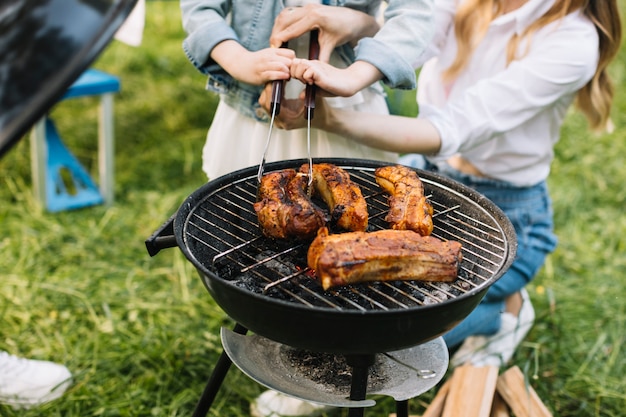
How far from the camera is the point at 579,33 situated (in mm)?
2717

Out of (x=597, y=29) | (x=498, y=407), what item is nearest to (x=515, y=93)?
(x=597, y=29)

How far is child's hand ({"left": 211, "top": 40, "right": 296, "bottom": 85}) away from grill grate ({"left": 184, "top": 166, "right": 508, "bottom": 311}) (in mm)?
349

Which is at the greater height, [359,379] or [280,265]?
[280,265]

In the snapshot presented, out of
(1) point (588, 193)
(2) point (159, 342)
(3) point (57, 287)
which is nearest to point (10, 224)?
(3) point (57, 287)

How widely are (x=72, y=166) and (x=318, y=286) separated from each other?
334 cm

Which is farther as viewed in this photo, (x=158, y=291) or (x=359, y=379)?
(x=158, y=291)

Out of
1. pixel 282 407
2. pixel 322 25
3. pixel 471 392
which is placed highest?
pixel 322 25

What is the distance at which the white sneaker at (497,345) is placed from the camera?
3.11m

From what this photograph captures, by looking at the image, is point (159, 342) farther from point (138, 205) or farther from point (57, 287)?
point (138, 205)

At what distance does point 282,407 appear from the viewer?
9.14 feet

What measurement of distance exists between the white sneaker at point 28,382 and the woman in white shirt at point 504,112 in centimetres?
162

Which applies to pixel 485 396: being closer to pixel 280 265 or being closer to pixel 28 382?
pixel 280 265

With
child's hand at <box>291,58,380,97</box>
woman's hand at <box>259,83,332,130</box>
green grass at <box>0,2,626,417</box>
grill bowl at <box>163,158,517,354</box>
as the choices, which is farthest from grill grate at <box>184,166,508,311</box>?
green grass at <box>0,2,626,417</box>

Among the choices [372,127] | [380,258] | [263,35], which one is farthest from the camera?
[372,127]
